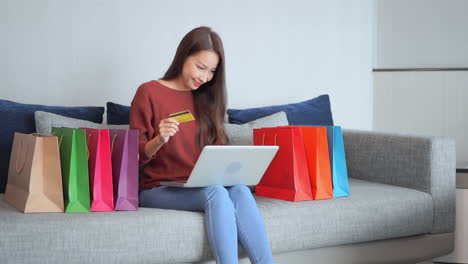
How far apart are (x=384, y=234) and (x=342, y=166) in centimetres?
30

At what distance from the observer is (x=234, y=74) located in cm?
339

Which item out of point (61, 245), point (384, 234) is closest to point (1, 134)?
point (61, 245)

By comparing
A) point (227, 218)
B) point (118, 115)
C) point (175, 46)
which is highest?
point (175, 46)

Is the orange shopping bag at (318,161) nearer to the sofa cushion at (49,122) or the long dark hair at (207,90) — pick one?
the long dark hair at (207,90)

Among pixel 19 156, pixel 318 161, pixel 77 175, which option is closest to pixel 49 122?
pixel 19 156

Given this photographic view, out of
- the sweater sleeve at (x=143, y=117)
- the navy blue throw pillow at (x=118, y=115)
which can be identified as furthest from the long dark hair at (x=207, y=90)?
the navy blue throw pillow at (x=118, y=115)

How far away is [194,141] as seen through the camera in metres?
2.41

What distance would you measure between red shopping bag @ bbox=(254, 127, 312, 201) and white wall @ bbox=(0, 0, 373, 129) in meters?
0.94

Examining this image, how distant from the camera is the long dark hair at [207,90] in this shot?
2.39 m

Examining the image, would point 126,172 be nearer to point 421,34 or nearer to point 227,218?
point 227,218

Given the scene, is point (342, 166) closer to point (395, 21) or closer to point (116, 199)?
point (116, 199)

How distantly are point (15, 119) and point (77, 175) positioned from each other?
23.9 inches

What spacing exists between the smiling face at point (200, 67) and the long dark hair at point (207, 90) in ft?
0.06

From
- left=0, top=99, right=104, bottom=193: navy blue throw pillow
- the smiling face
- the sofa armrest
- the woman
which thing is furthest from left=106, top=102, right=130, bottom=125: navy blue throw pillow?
the sofa armrest
